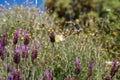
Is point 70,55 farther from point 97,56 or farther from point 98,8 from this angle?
point 98,8

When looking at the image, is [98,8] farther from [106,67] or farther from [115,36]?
[106,67]

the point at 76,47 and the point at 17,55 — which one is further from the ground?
the point at 17,55

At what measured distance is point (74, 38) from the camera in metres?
4.82

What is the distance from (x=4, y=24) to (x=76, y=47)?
7.04ft

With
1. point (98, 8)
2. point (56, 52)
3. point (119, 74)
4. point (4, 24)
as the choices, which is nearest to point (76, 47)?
point (56, 52)

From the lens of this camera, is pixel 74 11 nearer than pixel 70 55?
No

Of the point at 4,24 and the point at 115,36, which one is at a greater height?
the point at 4,24

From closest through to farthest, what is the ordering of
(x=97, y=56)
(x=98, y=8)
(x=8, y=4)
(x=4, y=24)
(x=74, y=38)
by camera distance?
(x=97, y=56)
(x=74, y=38)
(x=4, y=24)
(x=8, y=4)
(x=98, y=8)

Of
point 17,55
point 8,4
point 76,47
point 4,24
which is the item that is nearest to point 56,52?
point 76,47

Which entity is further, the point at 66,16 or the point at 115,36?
the point at 66,16

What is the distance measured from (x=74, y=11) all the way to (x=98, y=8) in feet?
2.67

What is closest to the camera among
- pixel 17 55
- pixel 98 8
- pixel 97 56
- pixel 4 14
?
pixel 17 55

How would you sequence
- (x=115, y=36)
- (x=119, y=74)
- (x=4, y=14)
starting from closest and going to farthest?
(x=119, y=74)
(x=115, y=36)
(x=4, y=14)

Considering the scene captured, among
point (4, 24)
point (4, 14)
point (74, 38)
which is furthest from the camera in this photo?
point (4, 14)
